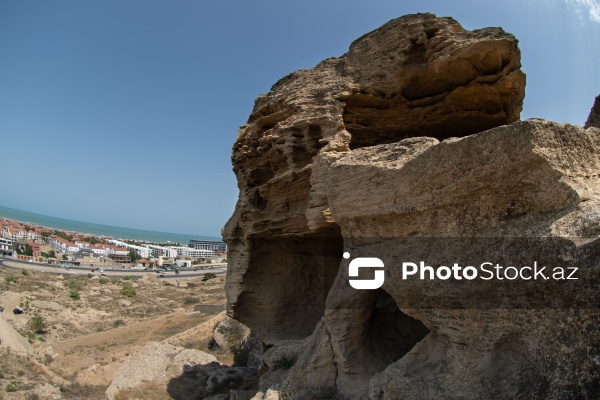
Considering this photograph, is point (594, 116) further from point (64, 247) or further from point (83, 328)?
point (64, 247)

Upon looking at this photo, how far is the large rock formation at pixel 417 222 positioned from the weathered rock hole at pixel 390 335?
0.03 m

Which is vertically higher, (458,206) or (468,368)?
(458,206)

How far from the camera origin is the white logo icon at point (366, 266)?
6.64 meters

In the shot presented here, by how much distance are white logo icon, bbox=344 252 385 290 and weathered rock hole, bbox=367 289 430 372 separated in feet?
3.47

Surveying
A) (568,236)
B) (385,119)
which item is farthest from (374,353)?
(385,119)

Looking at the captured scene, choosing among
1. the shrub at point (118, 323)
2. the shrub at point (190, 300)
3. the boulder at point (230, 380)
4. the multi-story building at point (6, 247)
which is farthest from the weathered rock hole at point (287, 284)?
the multi-story building at point (6, 247)

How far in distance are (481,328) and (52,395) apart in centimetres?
1540

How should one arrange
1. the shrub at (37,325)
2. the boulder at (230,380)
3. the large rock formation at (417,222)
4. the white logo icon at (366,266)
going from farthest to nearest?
the shrub at (37,325), the boulder at (230,380), the white logo icon at (366,266), the large rock formation at (417,222)

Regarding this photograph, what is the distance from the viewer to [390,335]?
8180 millimetres

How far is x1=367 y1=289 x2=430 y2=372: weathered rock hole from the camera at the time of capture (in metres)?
7.66

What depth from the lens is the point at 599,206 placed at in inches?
161

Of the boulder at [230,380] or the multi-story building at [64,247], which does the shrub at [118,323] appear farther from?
the multi-story building at [64,247]

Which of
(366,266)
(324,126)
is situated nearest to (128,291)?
(324,126)

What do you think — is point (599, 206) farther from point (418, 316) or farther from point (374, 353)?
point (374, 353)
